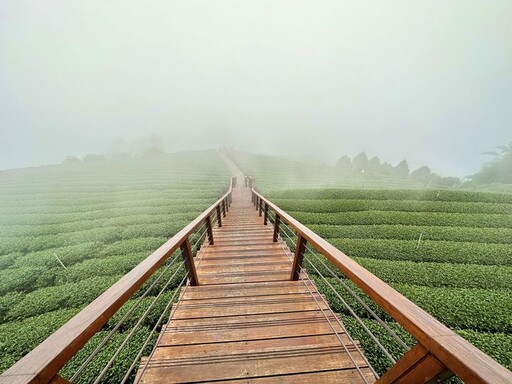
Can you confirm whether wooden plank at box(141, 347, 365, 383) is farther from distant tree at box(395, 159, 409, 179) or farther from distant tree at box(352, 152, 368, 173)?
distant tree at box(395, 159, 409, 179)

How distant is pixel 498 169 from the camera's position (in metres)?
36.8

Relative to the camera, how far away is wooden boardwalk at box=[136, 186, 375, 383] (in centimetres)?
198

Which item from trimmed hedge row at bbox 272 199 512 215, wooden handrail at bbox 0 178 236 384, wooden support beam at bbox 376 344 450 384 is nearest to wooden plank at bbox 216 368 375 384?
wooden support beam at bbox 376 344 450 384

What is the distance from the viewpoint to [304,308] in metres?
2.87

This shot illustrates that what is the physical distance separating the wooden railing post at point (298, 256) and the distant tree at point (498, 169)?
49.9 m

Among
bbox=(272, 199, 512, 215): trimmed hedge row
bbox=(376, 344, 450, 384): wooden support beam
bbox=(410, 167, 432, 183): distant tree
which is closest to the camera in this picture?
bbox=(376, 344, 450, 384): wooden support beam

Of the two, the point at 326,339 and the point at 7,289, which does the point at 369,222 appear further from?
the point at 7,289

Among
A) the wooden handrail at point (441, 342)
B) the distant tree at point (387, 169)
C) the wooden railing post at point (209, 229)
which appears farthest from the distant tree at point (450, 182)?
the wooden handrail at point (441, 342)

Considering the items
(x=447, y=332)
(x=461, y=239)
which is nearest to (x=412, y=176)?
(x=461, y=239)

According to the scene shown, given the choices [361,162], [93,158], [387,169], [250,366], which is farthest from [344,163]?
[93,158]

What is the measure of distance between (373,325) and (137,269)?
482 cm

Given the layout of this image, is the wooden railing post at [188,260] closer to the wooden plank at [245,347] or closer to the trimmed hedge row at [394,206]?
the wooden plank at [245,347]

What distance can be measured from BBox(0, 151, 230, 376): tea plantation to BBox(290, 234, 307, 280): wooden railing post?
3.40 m

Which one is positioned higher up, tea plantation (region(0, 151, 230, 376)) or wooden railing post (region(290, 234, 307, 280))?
wooden railing post (region(290, 234, 307, 280))
